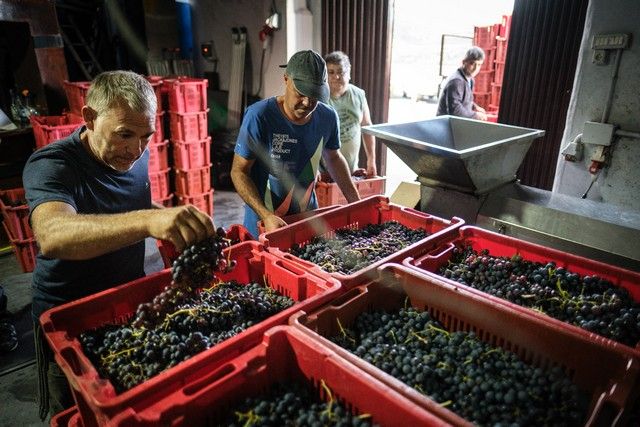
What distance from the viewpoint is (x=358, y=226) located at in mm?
2568

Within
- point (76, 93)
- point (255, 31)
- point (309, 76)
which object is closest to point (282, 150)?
point (309, 76)

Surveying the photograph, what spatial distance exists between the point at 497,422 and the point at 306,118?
6.33 ft

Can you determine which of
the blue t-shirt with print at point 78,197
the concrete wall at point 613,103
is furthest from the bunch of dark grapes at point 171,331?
the concrete wall at point 613,103

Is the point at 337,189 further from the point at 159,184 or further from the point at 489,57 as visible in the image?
the point at 489,57

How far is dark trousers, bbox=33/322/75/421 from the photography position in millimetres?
1665

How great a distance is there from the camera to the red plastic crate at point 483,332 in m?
1.12

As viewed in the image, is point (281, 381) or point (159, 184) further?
point (159, 184)

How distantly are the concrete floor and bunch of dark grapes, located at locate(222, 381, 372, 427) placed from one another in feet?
6.93

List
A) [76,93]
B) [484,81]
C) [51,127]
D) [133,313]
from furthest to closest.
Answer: [484,81] < [76,93] < [51,127] < [133,313]

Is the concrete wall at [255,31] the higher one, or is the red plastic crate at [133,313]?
the concrete wall at [255,31]

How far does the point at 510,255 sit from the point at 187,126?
3.97 m

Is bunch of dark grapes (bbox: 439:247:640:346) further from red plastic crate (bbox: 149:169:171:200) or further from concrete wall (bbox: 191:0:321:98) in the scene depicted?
concrete wall (bbox: 191:0:321:98)

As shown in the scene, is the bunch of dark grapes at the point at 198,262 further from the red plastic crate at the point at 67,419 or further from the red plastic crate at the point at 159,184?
the red plastic crate at the point at 159,184

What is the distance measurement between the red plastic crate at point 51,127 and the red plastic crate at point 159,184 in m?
0.94
